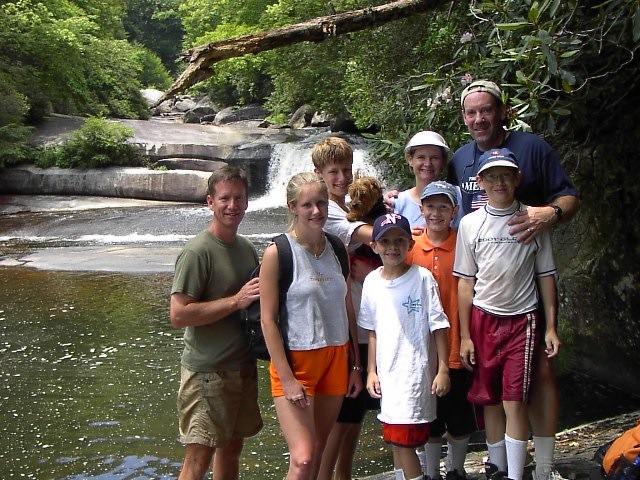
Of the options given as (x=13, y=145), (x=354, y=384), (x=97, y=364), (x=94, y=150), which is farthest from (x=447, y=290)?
(x=13, y=145)

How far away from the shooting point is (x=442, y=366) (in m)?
3.45

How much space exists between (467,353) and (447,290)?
1.03ft

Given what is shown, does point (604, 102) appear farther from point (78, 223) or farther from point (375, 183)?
point (78, 223)

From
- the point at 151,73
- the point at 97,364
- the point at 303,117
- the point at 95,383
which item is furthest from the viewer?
the point at 151,73

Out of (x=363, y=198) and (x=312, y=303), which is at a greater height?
(x=363, y=198)

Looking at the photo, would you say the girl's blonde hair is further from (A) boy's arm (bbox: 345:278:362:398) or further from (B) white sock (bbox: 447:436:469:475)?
(B) white sock (bbox: 447:436:469:475)

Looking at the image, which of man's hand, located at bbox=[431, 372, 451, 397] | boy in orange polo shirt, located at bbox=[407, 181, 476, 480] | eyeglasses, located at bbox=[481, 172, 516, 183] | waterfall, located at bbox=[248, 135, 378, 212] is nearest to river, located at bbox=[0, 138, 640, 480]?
boy in orange polo shirt, located at bbox=[407, 181, 476, 480]

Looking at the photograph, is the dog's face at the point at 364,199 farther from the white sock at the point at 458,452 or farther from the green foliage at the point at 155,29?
the green foliage at the point at 155,29

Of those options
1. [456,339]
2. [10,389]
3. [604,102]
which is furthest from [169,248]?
[456,339]

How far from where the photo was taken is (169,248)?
14289mm

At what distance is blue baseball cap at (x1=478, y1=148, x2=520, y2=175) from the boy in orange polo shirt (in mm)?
214

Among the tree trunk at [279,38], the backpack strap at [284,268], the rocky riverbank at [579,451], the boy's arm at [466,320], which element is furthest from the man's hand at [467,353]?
the tree trunk at [279,38]

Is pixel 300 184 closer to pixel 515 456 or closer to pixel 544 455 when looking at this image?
pixel 515 456

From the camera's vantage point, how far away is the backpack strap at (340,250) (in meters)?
3.47
